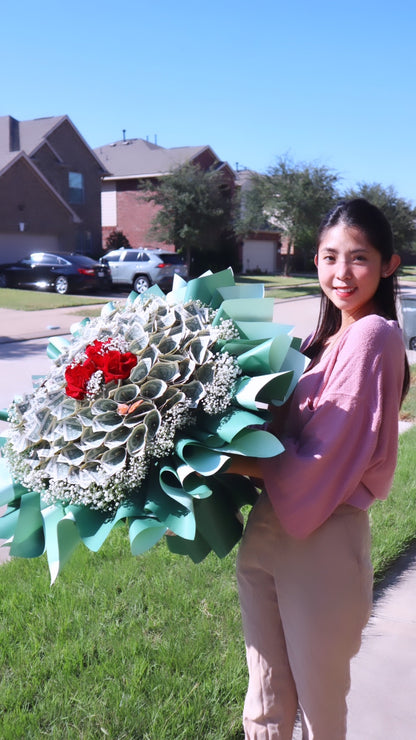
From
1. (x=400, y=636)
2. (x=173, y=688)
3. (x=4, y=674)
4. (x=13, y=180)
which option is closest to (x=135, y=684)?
(x=173, y=688)

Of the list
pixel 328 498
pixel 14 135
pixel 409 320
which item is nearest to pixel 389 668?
pixel 328 498

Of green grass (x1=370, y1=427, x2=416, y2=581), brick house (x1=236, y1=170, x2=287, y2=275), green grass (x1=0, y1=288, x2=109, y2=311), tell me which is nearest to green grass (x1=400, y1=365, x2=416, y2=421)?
green grass (x1=370, y1=427, x2=416, y2=581)

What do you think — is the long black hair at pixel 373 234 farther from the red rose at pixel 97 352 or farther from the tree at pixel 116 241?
the tree at pixel 116 241

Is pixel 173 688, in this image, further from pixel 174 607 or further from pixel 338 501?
pixel 338 501

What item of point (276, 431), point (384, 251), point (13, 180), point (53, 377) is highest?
point (13, 180)

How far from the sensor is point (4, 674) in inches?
104

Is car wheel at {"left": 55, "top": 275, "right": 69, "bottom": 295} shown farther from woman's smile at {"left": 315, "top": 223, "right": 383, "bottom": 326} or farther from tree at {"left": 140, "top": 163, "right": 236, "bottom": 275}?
woman's smile at {"left": 315, "top": 223, "right": 383, "bottom": 326}

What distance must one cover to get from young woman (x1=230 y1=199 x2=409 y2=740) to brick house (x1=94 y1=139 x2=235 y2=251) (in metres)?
36.3

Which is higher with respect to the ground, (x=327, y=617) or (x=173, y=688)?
(x=327, y=617)

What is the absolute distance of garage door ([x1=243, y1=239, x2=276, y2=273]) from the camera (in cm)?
4147

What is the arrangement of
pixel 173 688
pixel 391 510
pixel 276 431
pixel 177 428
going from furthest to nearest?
pixel 391 510
pixel 173 688
pixel 276 431
pixel 177 428

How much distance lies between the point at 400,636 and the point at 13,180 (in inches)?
1174

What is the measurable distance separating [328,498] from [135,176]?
3916 centimetres

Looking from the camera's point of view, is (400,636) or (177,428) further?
(400,636)
